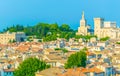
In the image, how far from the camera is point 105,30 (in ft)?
258

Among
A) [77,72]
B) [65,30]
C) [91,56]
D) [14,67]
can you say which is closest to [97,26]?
[65,30]

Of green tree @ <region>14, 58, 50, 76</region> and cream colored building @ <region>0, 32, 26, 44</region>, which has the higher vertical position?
cream colored building @ <region>0, 32, 26, 44</region>

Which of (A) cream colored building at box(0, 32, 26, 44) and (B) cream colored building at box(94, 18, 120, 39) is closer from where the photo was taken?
(A) cream colored building at box(0, 32, 26, 44)

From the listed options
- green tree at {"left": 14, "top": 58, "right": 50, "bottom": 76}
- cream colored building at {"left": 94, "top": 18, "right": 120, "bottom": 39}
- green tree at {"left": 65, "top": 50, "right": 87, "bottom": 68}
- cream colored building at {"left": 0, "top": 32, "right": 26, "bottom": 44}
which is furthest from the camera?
cream colored building at {"left": 94, "top": 18, "right": 120, "bottom": 39}

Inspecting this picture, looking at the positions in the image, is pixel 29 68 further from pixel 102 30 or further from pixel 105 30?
pixel 102 30

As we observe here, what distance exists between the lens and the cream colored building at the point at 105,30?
7625 cm

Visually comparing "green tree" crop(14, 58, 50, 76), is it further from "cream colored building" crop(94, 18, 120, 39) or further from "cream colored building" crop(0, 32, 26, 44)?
"cream colored building" crop(94, 18, 120, 39)

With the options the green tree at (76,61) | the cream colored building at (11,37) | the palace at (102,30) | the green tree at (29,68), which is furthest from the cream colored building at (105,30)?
the green tree at (29,68)

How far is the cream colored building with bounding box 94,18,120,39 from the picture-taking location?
3002 inches

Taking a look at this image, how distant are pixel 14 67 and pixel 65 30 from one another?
4664cm

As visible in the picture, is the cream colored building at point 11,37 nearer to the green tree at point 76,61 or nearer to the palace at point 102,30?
the palace at point 102,30

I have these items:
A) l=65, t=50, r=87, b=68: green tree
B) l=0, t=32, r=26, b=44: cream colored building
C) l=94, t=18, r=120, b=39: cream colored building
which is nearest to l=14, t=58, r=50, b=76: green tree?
l=65, t=50, r=87, b=68: green tree

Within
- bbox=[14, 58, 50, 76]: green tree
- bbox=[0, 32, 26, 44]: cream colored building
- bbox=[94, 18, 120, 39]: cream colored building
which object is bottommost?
bbox=[14, 58, 50, 76]: green tree

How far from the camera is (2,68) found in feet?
103
